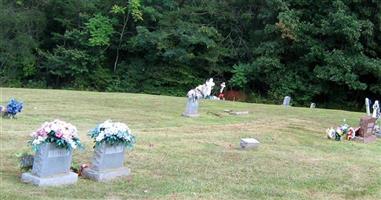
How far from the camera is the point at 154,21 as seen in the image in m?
31.2

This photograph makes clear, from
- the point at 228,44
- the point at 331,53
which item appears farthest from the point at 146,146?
the point at 228,44

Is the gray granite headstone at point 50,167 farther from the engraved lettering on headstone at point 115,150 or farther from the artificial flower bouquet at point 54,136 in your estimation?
the engraved lettering on headstone at point 115,150

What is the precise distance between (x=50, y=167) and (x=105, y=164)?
80cm

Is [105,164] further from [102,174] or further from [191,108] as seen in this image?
[191,108]

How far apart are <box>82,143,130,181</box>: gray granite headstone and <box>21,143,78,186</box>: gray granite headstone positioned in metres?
0.37

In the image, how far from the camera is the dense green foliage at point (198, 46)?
26.1 m

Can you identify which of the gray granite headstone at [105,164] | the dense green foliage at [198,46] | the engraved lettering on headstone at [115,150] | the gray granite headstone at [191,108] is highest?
the dense green foliage at [198,46]

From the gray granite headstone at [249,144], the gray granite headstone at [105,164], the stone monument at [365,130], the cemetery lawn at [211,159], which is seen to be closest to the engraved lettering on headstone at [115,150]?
the gray granite headstone at [105,164]

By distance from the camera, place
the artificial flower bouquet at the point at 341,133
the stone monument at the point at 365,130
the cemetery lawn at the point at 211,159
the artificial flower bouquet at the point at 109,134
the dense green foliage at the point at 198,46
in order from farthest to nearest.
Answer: the dense green foliage at the point at 198,46 < the stone monument at the point at 365,130 < the artificial flower bouquet at the point at 341,133 < the artificial flower bouquet at the point at 109,134 < the cemetery lawn at the point at 211,159

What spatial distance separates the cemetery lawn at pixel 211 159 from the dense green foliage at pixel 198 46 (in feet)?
40.9

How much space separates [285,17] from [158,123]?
52.3ft

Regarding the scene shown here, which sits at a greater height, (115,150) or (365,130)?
(365,130)

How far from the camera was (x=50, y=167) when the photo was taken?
637 cm

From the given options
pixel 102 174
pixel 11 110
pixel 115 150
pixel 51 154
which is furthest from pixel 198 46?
pixel 51 154
